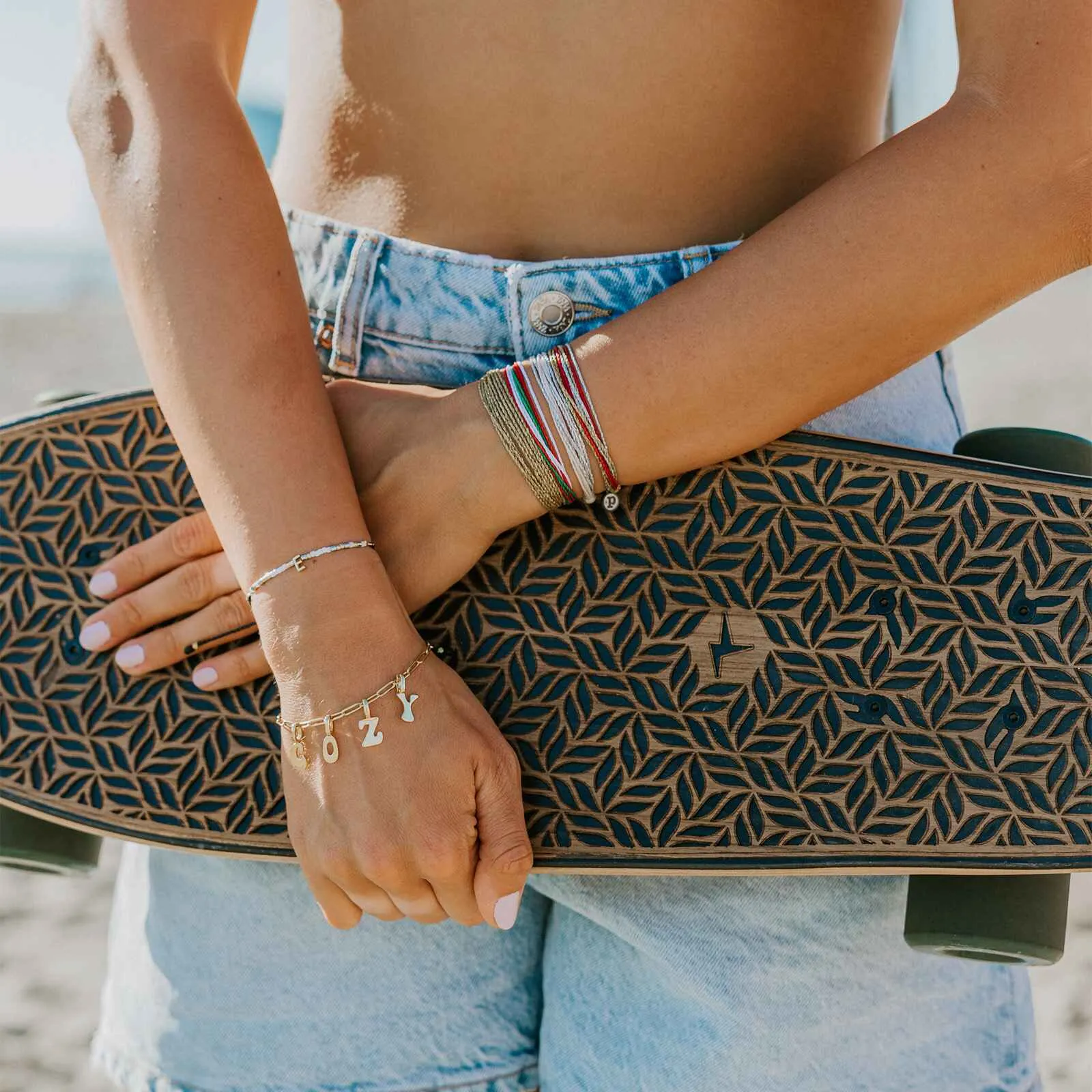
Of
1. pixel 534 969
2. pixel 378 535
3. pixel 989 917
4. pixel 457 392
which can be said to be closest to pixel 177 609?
pixel 378 535

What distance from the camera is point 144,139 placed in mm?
958

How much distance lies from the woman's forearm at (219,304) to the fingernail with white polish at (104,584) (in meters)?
0.20

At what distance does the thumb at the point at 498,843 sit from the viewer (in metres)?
0.88

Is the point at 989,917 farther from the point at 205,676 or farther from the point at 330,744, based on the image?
the point at 205,676

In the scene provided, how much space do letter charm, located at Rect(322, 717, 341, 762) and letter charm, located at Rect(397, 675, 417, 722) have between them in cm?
6

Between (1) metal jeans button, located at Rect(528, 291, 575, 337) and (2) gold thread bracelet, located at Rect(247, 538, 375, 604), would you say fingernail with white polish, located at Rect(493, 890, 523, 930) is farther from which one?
(1) metal jeans button, located at Rect(528, 291, 575, 337)

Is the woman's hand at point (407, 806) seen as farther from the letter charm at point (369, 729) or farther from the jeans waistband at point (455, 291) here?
the jeans waistband at point (455, 291)

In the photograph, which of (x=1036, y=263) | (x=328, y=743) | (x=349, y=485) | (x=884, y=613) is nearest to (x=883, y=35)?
(x=1036, y=263)

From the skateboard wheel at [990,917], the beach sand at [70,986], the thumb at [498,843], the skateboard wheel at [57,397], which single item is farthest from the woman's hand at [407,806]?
the beach sand at [70,986]

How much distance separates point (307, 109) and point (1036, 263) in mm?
703

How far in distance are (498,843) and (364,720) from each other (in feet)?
0.48

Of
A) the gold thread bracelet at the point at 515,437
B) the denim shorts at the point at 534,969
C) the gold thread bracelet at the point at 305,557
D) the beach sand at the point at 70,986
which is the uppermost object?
the gold thread bracelet at the point at 515,437

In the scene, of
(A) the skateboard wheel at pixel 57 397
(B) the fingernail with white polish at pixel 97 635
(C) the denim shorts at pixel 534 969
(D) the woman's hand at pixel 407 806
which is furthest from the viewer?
(A) the skateboard wheel at pixel 57 397

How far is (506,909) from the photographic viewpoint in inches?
36.0
